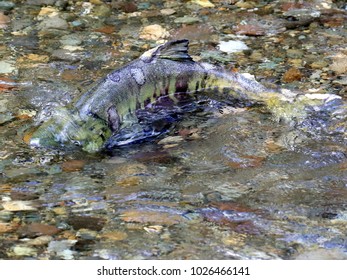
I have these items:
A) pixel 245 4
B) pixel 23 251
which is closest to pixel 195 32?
pixel 245 4

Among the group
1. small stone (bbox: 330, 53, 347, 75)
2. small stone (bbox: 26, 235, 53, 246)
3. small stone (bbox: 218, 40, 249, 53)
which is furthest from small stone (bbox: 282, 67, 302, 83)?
small stone (bbox: 26, 235, 53, 246)

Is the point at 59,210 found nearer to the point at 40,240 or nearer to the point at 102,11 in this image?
the point at 40,240

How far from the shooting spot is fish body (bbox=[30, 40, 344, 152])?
5.91 metres

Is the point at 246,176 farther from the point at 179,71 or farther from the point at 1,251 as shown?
the point at 1,251

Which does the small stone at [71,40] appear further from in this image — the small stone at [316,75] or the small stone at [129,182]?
the small stone at [129,182]

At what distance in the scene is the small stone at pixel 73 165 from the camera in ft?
18.6

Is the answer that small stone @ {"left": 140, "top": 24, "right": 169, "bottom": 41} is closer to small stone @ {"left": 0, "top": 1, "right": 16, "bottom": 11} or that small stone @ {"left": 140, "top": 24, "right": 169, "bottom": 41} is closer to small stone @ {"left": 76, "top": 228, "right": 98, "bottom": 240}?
small stone @ {"left": 0, "top": 1, "right": 16, "bottom": 11}

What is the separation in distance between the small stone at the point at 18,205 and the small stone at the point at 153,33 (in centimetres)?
382

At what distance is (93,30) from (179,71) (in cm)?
236

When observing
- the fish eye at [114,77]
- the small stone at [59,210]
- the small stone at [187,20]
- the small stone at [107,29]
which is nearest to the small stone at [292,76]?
the small stone at [187,20]

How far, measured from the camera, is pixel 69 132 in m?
5.88

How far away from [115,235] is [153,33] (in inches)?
171

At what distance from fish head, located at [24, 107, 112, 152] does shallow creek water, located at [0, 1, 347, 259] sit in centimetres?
9
